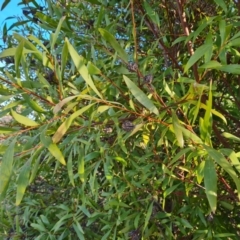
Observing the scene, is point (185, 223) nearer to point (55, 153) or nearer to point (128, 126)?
point (128, 126)

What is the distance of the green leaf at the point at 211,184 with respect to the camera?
1.98ft

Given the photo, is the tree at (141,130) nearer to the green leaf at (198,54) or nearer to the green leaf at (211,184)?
the green leaf at (198,54)

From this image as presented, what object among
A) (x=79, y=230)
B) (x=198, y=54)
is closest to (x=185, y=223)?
(x=79, y=230)

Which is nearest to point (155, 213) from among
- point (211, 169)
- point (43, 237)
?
point (43, 237)

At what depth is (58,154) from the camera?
60 centimetres

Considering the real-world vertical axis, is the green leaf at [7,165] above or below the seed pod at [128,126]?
above

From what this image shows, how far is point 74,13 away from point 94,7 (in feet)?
0.46

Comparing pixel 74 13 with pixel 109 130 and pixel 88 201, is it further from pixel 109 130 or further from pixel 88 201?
pixel 88 201

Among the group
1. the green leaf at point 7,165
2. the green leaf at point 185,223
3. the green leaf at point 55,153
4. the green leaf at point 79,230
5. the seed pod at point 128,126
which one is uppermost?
the green leaf at point 7,165

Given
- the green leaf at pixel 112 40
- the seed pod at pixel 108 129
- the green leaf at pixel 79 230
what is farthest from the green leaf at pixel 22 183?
the green leaf at pixel 79 230

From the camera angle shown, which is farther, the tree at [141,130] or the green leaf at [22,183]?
the tree at [141,130]

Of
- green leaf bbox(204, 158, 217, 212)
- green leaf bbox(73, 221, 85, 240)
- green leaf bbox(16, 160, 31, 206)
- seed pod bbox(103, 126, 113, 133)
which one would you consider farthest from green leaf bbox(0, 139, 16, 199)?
green leaf bbox(73, 221, 85, 240)

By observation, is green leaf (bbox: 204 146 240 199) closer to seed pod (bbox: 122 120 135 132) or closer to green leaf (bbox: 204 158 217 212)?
green leaf (bbox: 204 158 217 212)

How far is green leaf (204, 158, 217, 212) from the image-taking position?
1.98 ft
